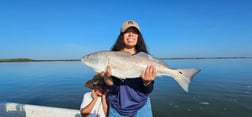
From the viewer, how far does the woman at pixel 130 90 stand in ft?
7.57

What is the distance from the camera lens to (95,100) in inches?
124

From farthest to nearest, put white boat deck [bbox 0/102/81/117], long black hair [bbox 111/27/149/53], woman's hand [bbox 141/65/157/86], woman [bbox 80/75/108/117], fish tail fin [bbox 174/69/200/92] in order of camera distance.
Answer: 1. white boat deck [bbox 0/102/81/117]
2. woman [bbox 80/75/108/117]
3. long black hair [bbox 111/27/149/53]
4. fish tail fin [bbox 174/69/200/92]
5. woman's hand [bbox 141/65/157/86]

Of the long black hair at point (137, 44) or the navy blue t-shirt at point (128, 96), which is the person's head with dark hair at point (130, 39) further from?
the navy blue t-shirt at point (128, 96)

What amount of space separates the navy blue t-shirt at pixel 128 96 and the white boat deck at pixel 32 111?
278 cm

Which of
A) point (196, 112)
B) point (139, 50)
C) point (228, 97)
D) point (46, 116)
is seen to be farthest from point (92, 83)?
point (228, 97)

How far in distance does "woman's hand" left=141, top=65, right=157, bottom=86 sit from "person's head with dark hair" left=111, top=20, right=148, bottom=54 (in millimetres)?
424

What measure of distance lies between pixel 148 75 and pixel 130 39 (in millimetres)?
549

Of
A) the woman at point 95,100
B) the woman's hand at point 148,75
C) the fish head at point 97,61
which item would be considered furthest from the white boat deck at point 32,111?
the woman's hand at point 148,75

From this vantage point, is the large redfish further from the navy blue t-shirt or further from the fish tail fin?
the navy blue t-shirt

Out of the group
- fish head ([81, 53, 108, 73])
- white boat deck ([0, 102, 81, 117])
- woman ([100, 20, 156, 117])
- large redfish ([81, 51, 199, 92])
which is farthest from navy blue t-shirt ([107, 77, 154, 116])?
white boat deck ([0, 102, 81, 117])

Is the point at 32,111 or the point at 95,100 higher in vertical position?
the point at 95,100

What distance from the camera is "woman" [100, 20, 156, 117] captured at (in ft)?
7.57

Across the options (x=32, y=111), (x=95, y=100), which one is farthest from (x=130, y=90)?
(x=32, y=111)

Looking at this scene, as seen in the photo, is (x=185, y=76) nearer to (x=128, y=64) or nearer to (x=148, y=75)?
(x=148, y=75)
